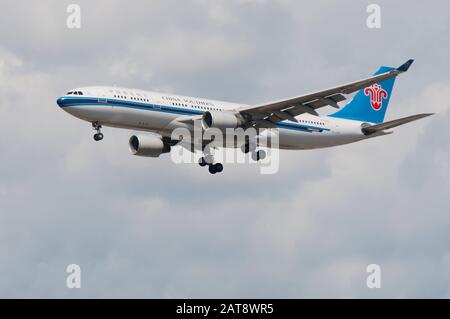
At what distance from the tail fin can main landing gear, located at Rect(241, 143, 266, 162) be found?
8.34 metres

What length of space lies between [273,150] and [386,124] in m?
7.42

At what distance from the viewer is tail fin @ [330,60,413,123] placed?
6919 cm

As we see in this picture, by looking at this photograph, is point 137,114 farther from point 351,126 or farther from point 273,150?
point 351,126

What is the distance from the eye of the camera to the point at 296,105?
58562 mm

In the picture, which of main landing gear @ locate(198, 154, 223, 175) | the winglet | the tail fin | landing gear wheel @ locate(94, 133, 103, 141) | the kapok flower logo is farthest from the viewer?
the kapok flower logo

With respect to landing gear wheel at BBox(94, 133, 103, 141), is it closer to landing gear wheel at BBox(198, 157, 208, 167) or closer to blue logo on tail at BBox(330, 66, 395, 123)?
landing gear wheel at BBox(198, 157, 208, 167)

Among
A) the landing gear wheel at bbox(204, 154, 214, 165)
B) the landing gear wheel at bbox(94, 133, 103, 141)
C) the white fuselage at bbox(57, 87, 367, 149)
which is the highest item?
the white fuselage at bbox(57, 87, 367, 149)

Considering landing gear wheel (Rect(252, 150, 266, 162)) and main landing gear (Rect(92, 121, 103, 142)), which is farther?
landing gear wheel (Rect(252, 150, 266, 162))

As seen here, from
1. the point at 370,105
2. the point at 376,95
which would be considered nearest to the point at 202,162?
the point at 370,105

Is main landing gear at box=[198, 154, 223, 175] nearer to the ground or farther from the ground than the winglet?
nearer to the ground

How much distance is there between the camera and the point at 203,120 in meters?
58.1

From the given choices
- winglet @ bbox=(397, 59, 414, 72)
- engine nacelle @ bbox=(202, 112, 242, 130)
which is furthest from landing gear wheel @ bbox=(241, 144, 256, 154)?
winglet @ bbox=(397, 59, 414, 72)

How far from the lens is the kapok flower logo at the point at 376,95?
2800 inches

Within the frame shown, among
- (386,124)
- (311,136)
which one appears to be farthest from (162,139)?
(386,124)
